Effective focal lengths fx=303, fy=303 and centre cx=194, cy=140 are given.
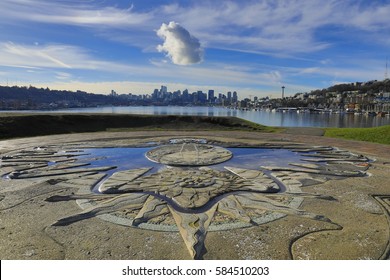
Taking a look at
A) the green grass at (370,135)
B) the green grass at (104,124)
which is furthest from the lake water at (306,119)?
the green grass at (370,135)

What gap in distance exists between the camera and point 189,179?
9750mm

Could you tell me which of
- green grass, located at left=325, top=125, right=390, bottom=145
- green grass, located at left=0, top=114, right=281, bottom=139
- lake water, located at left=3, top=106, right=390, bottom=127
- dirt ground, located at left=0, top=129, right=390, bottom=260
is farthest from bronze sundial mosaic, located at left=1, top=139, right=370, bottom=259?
lake water, located at left=3, top=106, right=390, bottom=127

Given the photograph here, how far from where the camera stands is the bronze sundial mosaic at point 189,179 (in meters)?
6.84

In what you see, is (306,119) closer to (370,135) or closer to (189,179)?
(370,135)

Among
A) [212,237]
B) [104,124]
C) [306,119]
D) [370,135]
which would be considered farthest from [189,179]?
[306,119]

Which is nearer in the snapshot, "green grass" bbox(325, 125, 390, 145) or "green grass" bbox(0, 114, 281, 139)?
"green grass" bbox(325, 125, 390, 145)

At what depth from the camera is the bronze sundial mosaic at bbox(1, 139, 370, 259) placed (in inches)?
269

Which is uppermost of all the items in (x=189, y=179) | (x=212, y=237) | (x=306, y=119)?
(x=189, y=179)

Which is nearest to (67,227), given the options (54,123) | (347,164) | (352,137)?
(347,164)

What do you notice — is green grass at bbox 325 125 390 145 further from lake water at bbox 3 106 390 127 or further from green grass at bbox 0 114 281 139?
lake water at bbox 3 106 390 127

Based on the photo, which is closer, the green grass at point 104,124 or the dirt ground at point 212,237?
the dirt ground at point 212,237

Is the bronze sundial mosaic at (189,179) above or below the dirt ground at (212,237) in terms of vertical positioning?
above

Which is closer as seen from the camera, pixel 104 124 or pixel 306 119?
pixel 104 124

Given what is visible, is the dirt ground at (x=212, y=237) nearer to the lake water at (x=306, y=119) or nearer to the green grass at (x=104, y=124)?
the green grass at (x=104, y=124)
